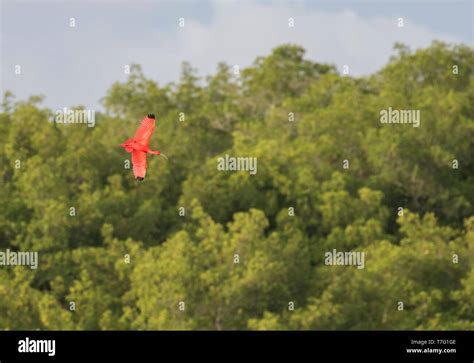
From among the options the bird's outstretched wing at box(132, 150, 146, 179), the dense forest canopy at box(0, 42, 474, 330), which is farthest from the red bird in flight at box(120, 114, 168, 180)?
the dense forest canopy at box(0, 42, 474, 330)

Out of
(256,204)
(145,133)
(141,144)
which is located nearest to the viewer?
(141,144)

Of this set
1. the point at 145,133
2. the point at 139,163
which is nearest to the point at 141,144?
the point at 145,133

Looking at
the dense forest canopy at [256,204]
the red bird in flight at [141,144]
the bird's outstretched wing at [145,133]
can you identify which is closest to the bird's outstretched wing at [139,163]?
the red bird in flight at [141,144]

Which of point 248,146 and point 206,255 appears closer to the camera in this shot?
point 206,255

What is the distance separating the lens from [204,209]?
41.8m

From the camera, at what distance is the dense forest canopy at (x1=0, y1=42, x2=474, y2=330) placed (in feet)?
123

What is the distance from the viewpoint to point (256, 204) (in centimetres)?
4181

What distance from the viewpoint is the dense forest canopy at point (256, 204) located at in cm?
3750

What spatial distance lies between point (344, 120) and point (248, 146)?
367 centimetres

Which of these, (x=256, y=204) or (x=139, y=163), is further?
(x=256, y=204)

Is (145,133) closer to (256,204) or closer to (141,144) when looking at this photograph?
(141,144)
